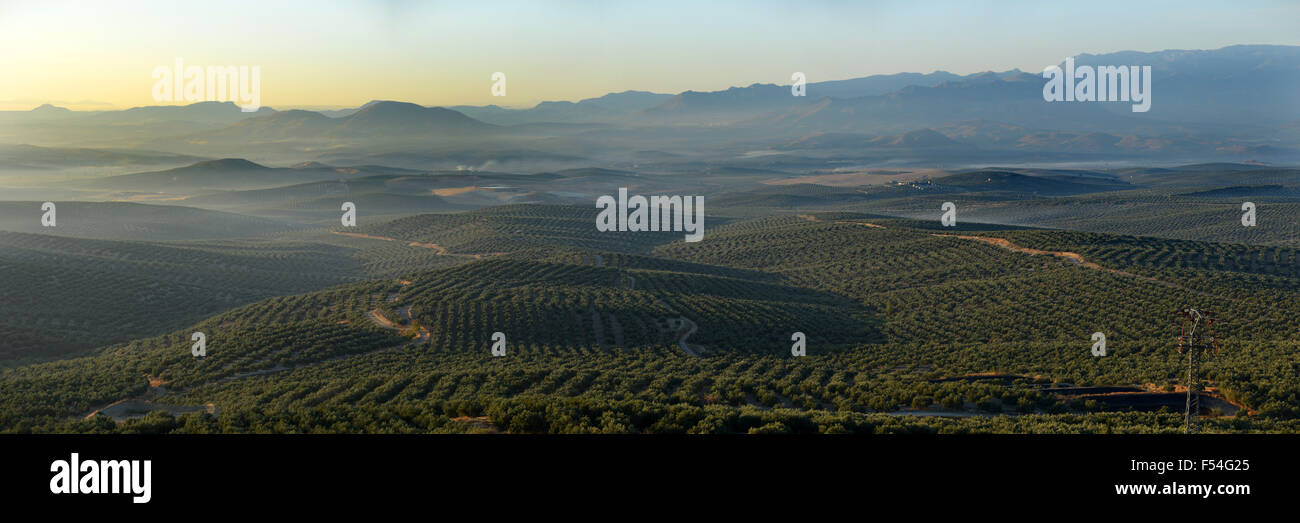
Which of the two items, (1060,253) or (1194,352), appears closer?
(1194,352)

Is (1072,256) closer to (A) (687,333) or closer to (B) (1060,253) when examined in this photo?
(B) (1060,253)

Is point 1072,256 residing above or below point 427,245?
above

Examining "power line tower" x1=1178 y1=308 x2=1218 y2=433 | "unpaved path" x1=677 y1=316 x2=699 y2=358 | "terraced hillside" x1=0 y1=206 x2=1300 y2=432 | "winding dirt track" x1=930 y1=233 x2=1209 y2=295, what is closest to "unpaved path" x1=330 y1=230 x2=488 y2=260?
"terraced hillside" x1=0 y1=206 x2=1300 y2=432

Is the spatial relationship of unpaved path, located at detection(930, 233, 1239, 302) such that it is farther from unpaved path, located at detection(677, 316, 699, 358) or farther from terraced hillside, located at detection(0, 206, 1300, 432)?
unpaved path, located at detection(677, 316, 699, 358)

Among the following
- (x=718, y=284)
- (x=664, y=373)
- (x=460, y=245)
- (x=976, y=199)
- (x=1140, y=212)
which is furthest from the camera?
(x=976, y=199)

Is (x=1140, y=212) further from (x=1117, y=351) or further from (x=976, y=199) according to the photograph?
(x=1117, y=351)

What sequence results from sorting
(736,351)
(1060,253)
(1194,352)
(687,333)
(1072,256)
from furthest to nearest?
(1060,253) < (1072,256) < (687,333) < (736,351) < (1194,352)

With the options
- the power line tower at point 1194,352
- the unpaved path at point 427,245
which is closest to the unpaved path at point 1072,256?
the power line tower at point 1194,352

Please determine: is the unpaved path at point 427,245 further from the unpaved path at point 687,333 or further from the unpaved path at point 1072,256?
the unpaved path at point 1072,256

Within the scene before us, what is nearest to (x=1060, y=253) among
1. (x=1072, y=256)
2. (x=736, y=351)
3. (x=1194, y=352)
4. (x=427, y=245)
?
(x=1072, y=256)

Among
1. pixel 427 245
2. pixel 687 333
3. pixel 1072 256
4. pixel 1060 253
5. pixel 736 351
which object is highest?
pixel 1060 253
